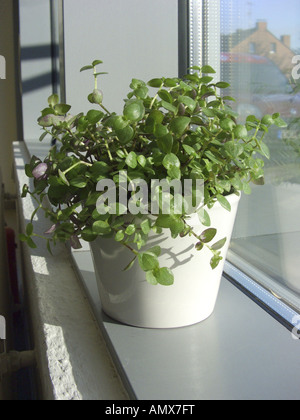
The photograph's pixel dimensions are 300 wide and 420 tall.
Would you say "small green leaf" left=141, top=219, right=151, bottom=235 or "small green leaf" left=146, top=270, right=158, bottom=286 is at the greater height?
"small green leaf" left=141, top=219, right=151, bottom=235

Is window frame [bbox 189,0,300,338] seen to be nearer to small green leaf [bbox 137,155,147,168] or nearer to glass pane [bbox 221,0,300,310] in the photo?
glass pane [bbox 221,0,300,310]

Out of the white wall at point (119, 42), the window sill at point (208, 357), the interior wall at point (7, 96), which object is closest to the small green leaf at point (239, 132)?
the window sill at point (208, 357)

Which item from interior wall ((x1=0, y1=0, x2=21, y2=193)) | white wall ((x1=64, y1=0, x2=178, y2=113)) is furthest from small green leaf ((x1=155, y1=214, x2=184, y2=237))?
interior wall ((x1=0, y1=0, x2=21, y2=193))

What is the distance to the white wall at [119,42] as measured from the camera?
3.10ft

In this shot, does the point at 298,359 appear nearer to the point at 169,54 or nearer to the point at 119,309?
the point at 119,309

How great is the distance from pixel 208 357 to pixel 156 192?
0.56ft

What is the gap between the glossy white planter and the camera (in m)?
0.45

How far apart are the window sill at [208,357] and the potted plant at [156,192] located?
0.02m

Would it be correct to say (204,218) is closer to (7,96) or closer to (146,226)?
(146,226)

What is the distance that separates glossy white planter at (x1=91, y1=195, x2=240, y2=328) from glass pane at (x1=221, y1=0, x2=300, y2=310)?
0.11m

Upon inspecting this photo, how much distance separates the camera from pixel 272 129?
0.57m

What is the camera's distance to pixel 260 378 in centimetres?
43
